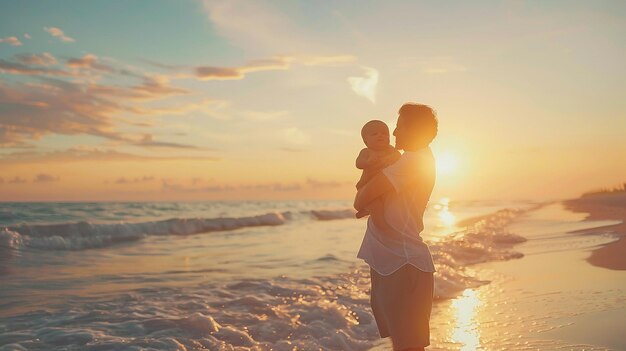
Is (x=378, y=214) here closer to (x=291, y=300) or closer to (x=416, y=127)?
(x=416, y=127)

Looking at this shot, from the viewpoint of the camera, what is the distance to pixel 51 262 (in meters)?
15.9

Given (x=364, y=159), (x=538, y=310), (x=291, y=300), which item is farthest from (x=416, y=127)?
(x=291, y=300)

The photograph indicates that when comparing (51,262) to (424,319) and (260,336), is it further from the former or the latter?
(424,319)

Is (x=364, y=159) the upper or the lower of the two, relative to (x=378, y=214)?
upper

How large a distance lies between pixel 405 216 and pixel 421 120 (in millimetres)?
687

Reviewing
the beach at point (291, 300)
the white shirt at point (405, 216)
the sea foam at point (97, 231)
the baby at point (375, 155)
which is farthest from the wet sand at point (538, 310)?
the sea foam at point (97, 231)

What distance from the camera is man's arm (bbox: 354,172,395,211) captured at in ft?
11.8

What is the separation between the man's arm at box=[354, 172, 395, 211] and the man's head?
360mm

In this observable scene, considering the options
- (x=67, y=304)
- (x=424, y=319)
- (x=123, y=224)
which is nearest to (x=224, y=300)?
(x=67, y=304)

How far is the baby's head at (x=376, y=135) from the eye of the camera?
3.69m

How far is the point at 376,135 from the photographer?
3.69 metres

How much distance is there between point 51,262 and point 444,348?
13.3m

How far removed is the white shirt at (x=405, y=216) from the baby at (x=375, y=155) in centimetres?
6

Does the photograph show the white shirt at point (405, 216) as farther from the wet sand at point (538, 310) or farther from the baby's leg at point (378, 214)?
the wet sand at point (538, 310)
